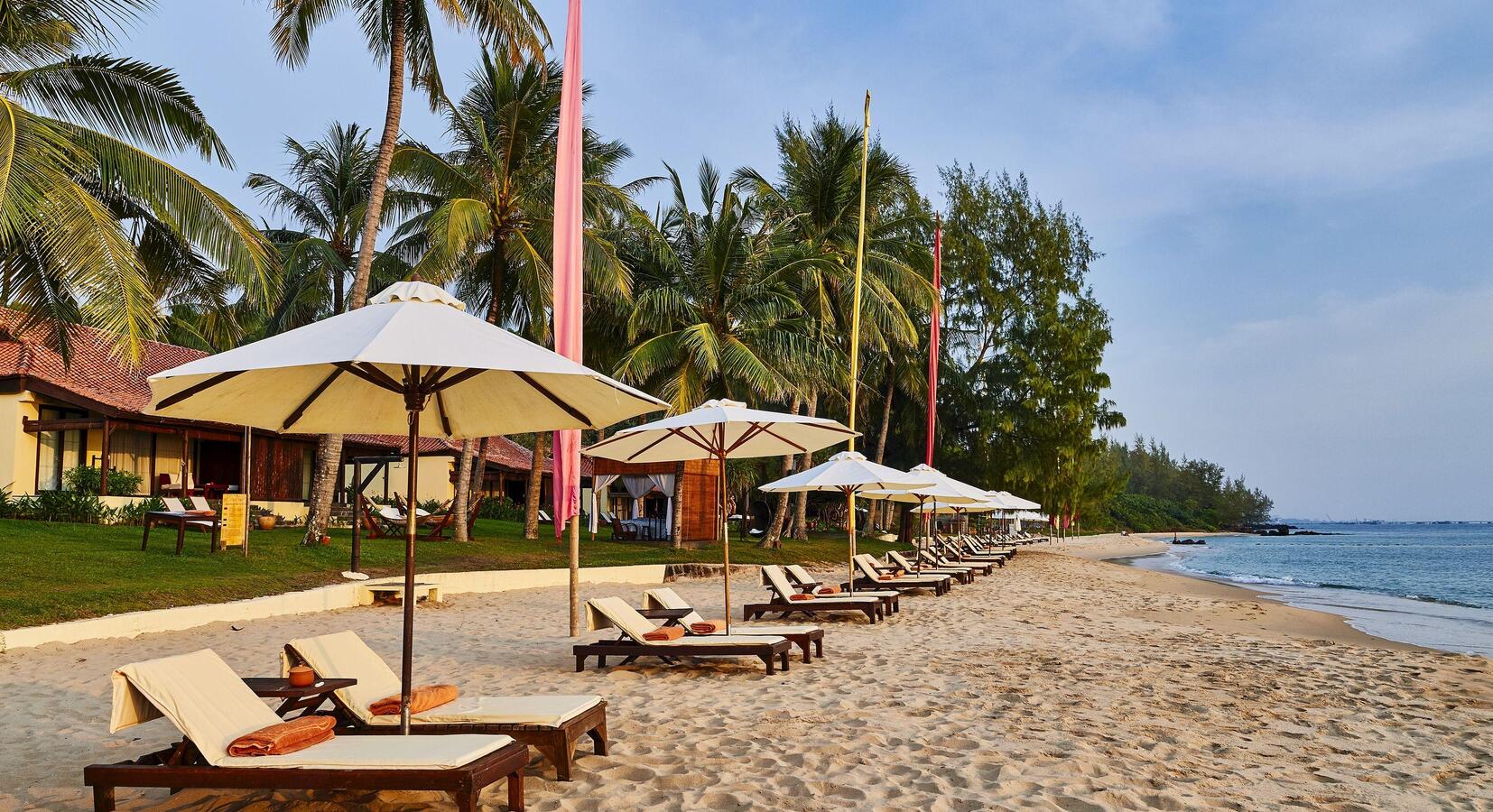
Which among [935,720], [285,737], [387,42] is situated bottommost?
[935,720]

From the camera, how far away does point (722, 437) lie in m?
9.77

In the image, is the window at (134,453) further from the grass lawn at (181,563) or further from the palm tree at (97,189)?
the palm tree at (97,189)

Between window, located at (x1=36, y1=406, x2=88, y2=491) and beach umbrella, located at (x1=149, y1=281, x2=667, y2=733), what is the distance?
17505 millimetres

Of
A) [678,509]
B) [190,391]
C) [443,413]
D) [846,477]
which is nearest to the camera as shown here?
[190,391]

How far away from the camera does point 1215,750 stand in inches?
221

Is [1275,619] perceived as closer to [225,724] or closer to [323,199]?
[225,724]

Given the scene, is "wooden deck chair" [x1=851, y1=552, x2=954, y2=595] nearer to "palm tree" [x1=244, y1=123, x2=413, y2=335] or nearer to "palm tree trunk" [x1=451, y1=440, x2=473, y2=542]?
"palm tree trunk" [x1=451, y1=440, x2=473, y2=542]

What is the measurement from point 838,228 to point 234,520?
54.7 ft

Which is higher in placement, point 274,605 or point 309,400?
point 309,400

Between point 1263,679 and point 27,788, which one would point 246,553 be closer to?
point 27,788

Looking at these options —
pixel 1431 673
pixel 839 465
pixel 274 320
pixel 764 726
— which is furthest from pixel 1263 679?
pixel 274 320

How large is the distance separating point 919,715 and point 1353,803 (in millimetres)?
2413

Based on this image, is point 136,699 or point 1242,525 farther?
point 1242,525

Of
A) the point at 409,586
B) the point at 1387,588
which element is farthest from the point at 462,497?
the point at 1387,588
